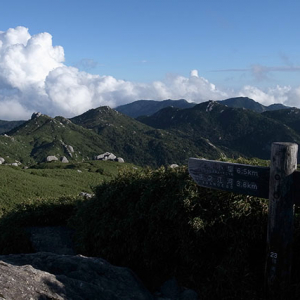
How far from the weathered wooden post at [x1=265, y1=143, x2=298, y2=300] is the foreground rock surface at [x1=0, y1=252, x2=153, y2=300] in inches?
108

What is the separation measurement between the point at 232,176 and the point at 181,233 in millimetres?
1954

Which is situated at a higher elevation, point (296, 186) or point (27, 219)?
point (296, 186)

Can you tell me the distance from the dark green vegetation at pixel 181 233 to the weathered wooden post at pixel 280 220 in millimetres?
323

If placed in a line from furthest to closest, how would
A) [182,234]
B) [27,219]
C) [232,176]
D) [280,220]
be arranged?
[27,219] < [182,234] < [232,176] < [280,220]

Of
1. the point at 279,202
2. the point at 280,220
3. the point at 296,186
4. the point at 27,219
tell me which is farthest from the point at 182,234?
the point at 27,219

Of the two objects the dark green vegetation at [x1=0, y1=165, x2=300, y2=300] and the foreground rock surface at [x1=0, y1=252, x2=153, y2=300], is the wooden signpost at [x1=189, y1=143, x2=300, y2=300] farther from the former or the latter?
the foreground rock surface at [x1=0, y1=252, x2=153, y2=300]

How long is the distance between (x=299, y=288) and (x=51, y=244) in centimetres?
738

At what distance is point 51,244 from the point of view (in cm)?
1060

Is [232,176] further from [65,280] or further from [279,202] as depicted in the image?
[65,280]

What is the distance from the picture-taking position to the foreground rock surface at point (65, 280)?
5863 millimetres

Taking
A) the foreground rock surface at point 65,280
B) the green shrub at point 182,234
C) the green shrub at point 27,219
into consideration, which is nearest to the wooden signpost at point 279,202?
the green shrub at point 182,234

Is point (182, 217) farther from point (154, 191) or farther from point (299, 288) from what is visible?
point (299, 288)

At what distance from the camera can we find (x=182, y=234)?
8.07 meters

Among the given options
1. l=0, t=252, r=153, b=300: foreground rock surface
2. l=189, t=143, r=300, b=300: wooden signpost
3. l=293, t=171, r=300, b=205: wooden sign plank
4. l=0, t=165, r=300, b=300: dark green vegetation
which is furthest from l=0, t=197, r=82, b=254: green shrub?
l=293, t=171, r=300, b=205: wooden sign plank
